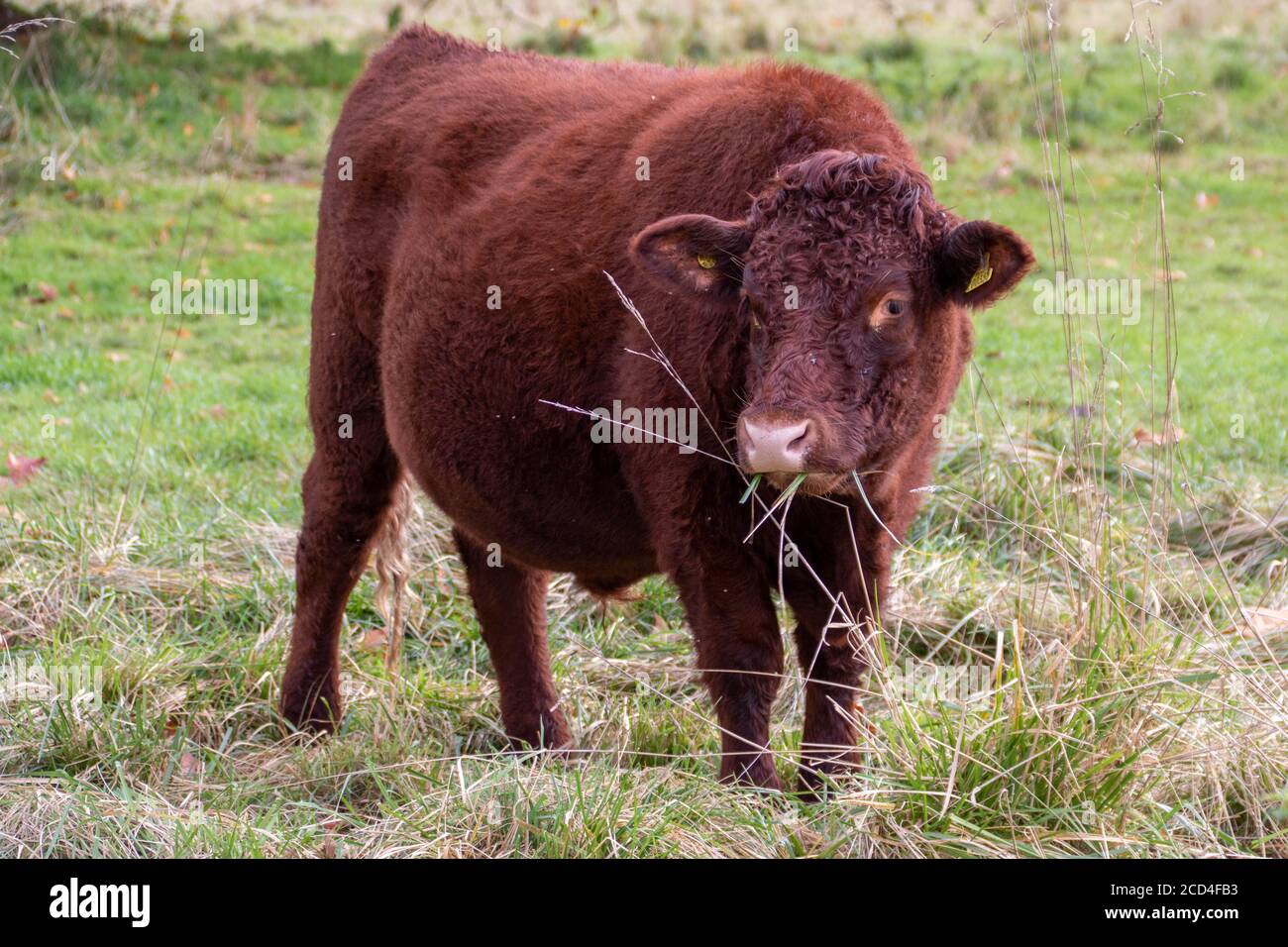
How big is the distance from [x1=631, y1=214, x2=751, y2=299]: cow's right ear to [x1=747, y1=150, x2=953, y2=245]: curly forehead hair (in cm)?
8

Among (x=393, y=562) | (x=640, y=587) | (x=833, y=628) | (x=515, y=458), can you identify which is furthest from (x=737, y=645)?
(x=393, y=562)

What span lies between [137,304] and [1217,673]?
8.47 meters

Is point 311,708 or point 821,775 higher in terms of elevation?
point 821,775

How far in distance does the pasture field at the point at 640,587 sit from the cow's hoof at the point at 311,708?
7cm

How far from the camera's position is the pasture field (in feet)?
13.2

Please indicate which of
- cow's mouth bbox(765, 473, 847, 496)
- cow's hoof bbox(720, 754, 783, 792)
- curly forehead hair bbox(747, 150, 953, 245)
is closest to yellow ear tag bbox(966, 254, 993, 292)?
curly forehead hair bbox(747, 150, 953, 245)

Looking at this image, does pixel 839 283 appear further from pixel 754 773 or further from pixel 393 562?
pixel 393 562

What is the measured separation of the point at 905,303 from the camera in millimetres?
4051

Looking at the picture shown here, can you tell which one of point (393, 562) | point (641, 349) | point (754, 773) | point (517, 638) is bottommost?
point (754, 773)

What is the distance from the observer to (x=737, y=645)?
4414 mm

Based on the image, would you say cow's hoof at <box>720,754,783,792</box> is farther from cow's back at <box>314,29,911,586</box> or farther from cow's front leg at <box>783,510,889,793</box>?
cow's back at <box>314,29,911,586</box>

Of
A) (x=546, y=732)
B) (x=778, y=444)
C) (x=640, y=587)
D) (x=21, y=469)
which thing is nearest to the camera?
(x=778, y=444)

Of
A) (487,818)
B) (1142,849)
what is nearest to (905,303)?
(1142,849)

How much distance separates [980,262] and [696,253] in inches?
29.7
